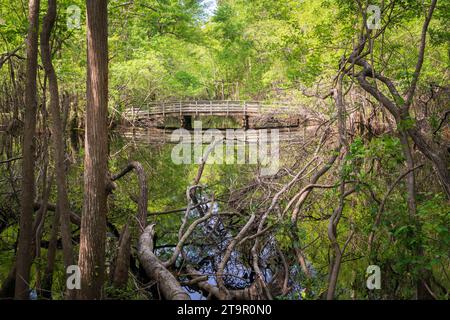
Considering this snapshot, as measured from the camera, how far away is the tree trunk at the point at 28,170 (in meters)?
5.12

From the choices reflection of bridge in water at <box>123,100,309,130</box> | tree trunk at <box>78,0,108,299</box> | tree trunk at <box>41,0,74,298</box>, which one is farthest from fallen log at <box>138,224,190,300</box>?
reflection of bridge in water at <box>123,100,309,130</box>

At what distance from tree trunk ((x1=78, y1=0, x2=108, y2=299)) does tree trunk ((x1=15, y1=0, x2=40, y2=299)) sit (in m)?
0.73

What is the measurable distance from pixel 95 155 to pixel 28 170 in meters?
0.93

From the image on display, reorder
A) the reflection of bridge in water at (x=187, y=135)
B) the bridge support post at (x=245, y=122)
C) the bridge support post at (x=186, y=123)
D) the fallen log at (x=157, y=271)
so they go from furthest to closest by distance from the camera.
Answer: the bridge support post at (x=186, y=123), the bridge support post at (x=245, y=122), the reflection of bridge in water at (x=187, y=135), the fallen log at (x=157, y=271)

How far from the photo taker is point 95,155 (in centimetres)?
483

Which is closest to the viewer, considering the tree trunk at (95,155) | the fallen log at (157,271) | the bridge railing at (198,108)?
the tree trunk at (95,155)

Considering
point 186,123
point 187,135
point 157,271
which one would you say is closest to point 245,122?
point 187,135

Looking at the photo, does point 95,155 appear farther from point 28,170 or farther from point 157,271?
point 157,271

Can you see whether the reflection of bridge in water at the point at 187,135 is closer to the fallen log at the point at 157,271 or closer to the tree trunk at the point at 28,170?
the fallen log at the point at 157,271

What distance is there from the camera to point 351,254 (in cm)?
692

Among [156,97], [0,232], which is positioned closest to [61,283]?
[0,232]

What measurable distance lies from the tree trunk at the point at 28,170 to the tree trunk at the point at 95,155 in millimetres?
729

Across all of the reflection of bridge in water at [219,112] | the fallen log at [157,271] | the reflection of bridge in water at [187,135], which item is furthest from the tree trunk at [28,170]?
the reflection of bridge in water at [219,112]

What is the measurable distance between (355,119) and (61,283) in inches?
398
